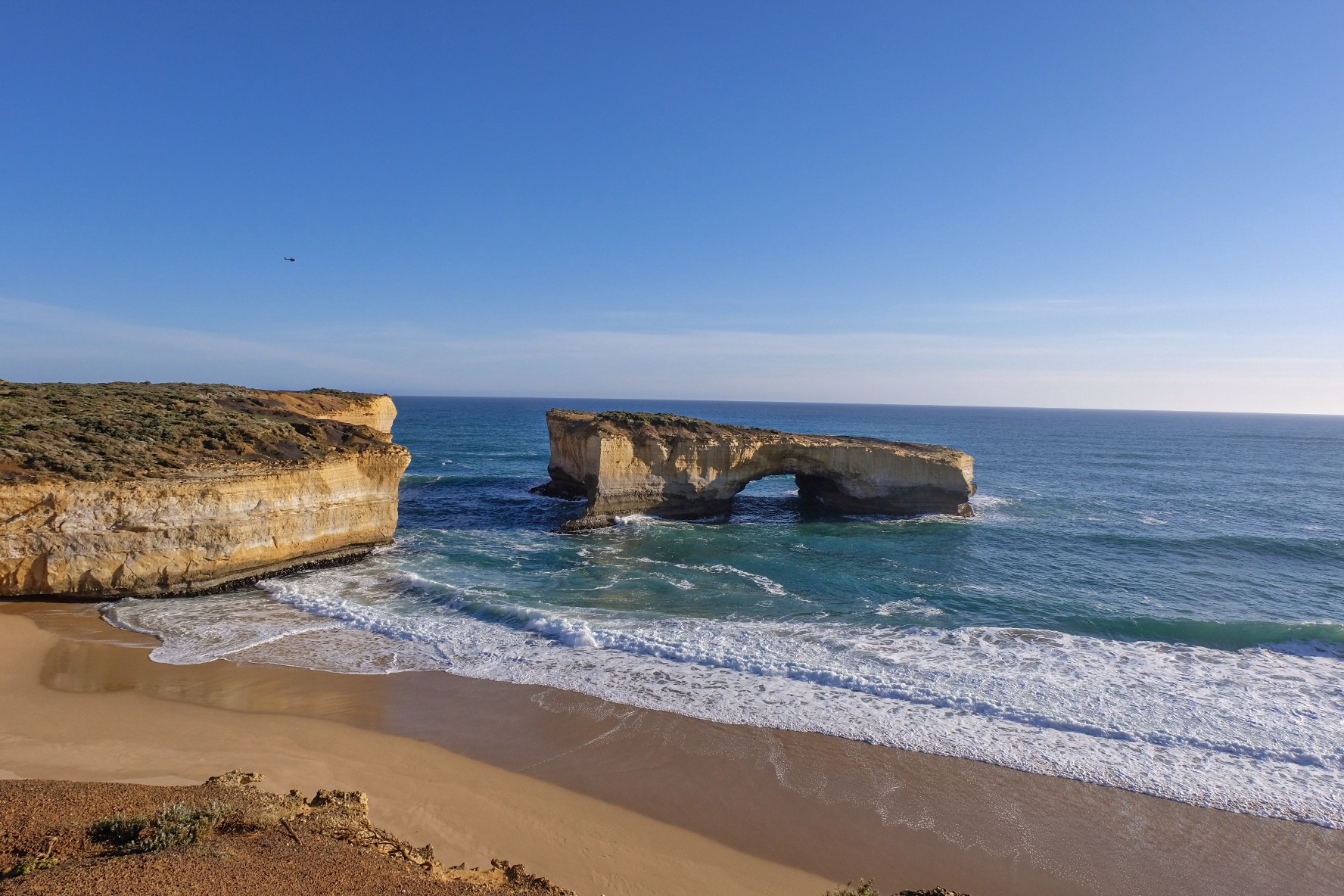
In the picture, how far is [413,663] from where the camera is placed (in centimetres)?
1261

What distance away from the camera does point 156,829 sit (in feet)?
19.0

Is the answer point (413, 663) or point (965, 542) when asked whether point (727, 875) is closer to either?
point (413, 663)

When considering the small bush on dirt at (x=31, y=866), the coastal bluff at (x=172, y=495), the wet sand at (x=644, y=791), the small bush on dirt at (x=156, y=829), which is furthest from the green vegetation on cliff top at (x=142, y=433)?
the small bush on dirt at (x=31, y=866)

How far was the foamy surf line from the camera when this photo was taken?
9625 millimetres

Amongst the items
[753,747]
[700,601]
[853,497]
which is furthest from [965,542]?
[753,747]

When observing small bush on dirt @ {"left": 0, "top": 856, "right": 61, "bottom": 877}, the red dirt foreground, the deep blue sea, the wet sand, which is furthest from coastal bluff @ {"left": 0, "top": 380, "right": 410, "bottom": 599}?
small bush on dirt @ {"left": 0, "top": 856, "right": 61, "bottom": 877}

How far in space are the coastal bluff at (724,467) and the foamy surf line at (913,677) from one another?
10.6 metres

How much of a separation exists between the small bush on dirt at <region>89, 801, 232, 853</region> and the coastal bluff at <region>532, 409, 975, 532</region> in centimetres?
1957

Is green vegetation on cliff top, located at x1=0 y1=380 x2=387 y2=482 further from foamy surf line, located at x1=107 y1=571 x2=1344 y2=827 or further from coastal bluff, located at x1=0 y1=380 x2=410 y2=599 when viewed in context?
foamy surf line, located at x1=107 y1=571 x2=1344 y2=827

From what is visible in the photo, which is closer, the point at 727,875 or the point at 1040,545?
the point at 727,875

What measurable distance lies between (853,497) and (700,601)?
14021 millimetres

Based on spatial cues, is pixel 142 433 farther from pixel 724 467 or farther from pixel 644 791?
pixel 724 467

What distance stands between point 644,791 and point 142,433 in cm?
1772

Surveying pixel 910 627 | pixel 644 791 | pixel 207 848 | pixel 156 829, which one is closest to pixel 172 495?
pixel 156 829
